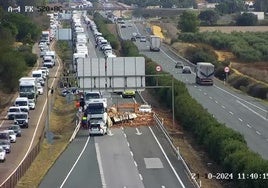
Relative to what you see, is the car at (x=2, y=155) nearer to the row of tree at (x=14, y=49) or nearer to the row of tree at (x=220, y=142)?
the row of tree at (x=220, y=142)

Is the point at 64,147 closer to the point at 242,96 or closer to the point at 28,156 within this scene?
the point at 28,156

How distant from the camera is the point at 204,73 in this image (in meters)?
88.0

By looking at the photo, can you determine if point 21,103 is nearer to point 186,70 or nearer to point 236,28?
point 186,70

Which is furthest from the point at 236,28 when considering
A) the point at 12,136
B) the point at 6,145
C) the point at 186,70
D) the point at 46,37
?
the point at 6,145

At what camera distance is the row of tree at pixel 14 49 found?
79438 mm

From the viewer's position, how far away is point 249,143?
5162 cm

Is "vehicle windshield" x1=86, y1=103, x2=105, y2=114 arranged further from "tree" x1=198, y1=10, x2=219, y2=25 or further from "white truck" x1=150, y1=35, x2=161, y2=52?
"tree" x1=198, y1=10, x2=219, y2=25

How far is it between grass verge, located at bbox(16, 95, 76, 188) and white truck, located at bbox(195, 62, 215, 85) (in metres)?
14.5

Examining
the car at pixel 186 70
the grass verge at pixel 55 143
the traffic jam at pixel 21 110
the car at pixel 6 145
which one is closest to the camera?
the grass verge at pixel 55 143

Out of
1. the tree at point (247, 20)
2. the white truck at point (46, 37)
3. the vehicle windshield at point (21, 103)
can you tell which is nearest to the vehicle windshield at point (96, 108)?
the vehicle windshield at point (21, 103)

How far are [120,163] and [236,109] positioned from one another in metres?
26.8

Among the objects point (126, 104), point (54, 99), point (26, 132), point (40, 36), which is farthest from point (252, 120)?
point (40, 36)

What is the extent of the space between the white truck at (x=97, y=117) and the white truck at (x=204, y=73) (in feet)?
83.1

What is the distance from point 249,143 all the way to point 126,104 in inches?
838
